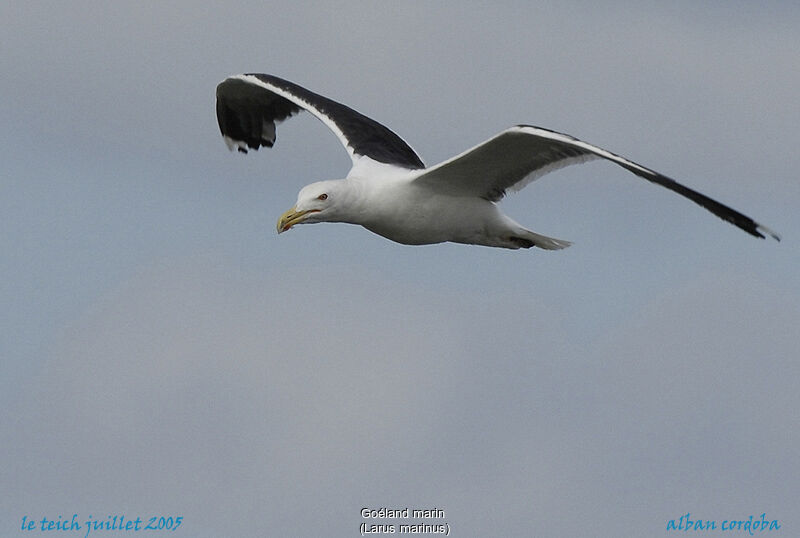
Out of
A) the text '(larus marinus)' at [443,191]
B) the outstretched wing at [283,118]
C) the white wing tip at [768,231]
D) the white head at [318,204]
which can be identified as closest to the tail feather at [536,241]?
the text '(larus marinus)' at [443,191]

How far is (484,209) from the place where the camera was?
1592cm

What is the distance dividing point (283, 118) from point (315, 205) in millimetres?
5320

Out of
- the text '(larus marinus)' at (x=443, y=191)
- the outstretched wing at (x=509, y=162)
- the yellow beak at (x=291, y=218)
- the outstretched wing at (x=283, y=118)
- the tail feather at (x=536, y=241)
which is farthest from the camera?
the outstretched wing at (x=283, y=118)

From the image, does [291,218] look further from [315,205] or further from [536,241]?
[536,241]

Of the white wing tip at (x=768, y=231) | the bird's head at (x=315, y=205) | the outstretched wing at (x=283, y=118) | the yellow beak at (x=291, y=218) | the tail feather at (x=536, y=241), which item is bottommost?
the white wing tip at (x=768, y=231)

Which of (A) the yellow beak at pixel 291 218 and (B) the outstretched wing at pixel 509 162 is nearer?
(B) the outstretched wing at pixel 509 162

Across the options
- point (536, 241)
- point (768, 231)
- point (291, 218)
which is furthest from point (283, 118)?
point (768, 231)

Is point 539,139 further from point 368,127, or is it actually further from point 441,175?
point 368,127

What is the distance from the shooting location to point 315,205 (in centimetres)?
1519

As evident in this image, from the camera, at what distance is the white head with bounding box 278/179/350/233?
49.6 ft

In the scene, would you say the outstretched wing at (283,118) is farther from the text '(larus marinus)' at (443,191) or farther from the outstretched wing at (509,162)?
the outstretched wing at (509,162)

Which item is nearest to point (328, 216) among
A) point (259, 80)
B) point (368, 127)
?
point (368, 127)

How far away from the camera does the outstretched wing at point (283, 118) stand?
677 inches

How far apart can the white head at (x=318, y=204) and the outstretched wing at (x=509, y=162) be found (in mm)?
793
